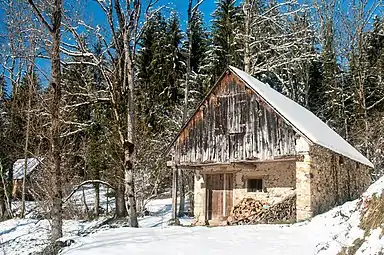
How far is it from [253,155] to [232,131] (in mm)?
1346

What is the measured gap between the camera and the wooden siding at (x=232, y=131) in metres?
14.2

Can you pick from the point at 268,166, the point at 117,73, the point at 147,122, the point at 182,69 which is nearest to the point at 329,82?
the point at 182,69

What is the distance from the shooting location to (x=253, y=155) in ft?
48.1

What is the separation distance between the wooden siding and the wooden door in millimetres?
1631

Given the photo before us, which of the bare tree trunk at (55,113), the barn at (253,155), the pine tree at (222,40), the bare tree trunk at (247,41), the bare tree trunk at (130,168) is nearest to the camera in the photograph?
the bare tree trunk at (55,113)

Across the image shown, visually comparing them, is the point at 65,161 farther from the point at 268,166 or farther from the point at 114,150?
the point at 268,166

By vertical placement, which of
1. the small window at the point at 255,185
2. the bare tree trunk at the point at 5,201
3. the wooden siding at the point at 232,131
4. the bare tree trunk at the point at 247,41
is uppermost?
the bare tree trunk at the point at 247,41

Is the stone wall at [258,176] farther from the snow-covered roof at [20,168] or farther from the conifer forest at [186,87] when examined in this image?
the snow-covered roof at [20,168]

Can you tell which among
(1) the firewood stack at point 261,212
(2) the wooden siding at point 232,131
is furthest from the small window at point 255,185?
(2) the wooden siding at point 232,131

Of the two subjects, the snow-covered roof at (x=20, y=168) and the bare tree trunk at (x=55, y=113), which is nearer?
the bare tree trunk at (x=55, y=113)

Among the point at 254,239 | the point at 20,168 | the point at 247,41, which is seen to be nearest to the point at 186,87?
the point at 247,41

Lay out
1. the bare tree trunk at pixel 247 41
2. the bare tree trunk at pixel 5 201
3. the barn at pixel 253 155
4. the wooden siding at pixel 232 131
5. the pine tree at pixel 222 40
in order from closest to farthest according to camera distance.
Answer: the barn at pixel 253 155 → the wooden siding at pixel 232 131 → the bare tree trunk at pixel 247 41 → the bare tree trunk at pixel 5 201 → the pine tree at pixel 222 40

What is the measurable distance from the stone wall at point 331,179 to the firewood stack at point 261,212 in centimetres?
97

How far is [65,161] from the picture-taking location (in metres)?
23.1
